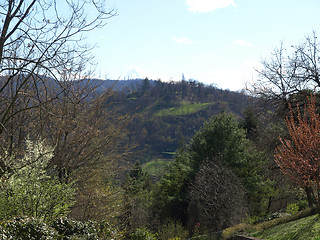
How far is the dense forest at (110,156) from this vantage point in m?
6.45

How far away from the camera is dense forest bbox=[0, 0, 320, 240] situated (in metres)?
6.45

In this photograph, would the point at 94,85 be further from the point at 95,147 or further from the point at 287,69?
the point at 287,69

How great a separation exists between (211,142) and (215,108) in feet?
369

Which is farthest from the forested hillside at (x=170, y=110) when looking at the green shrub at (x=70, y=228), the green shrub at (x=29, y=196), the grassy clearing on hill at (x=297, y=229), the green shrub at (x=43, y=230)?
the green shrub at (x=43, y=230)

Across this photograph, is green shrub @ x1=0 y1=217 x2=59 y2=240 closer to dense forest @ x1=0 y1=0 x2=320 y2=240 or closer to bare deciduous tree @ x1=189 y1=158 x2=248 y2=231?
dense forest @ x1=0 y1=0 x2=320 y2=240

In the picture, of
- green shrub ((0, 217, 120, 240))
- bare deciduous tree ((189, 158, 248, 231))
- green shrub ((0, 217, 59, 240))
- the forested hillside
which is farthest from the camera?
the forested hillside

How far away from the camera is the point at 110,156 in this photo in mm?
12297

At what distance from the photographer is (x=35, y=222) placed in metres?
5.75

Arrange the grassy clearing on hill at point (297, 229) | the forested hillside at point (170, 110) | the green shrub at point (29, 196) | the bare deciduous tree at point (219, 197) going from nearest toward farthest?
the green shrub at point (29, 196) → the grassy clearing on hill at point (297, 229) → the bare deciduous tree at point (219, 197) → the forested hillside at point (170, 110)

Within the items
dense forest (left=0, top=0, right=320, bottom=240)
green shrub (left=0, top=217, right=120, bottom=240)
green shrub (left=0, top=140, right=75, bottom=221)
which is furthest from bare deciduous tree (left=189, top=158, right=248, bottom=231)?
green shrub (left=0, top=140, right=75, bottom=221)

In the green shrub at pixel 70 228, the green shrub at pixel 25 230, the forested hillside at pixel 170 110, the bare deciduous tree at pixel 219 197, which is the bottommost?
the bare deciduous tree at pixel 219 197

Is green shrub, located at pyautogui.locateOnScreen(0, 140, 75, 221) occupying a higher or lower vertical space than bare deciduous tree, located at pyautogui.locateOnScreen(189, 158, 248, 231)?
higher

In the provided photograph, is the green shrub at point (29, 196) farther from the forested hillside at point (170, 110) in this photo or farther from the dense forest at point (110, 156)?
the forested hillside at point (170, 110)

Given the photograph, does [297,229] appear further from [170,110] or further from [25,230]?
[170,110]
